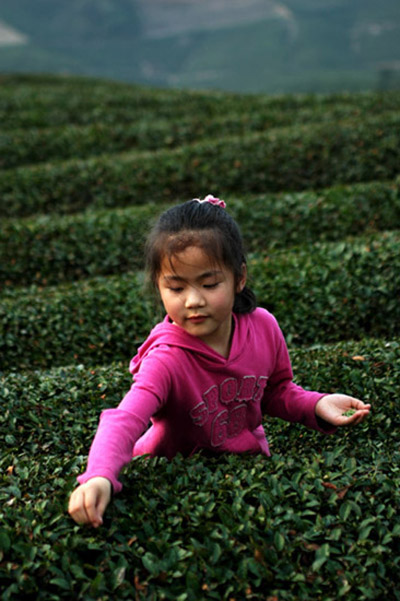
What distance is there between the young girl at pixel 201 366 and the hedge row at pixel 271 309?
2.89 m

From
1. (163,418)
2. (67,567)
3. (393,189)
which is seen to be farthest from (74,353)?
(393,189)

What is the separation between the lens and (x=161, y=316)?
5305 millimetres

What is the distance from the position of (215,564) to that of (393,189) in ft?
26.0

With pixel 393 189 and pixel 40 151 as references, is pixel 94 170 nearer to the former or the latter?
pixel 40 151

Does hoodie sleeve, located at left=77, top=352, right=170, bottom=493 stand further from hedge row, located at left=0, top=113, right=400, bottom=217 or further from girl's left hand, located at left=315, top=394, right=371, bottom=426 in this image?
hedge row, located at left=0, top=113, right=400, bottom=217

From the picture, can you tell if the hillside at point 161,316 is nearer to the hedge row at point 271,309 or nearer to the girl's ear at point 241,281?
the hedge row at point 271,309

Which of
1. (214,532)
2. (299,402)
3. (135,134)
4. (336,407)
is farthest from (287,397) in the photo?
(135,134)

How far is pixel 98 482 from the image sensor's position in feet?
6.98

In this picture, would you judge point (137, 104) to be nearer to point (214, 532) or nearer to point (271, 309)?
point (271, 309)

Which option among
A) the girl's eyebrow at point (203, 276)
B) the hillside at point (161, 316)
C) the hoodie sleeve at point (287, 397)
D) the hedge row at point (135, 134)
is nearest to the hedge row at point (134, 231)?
the hillside at point (161, 316)

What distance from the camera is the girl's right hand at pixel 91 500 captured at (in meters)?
2.11

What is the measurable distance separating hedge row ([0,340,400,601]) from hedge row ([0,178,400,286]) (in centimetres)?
540

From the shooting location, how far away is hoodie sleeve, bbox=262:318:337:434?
2973 millimetres

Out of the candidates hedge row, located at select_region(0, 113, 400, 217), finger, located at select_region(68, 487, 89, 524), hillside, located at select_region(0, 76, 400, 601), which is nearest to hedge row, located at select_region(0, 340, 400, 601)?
hillside, located at select_region(0, 76, 400, 601)
